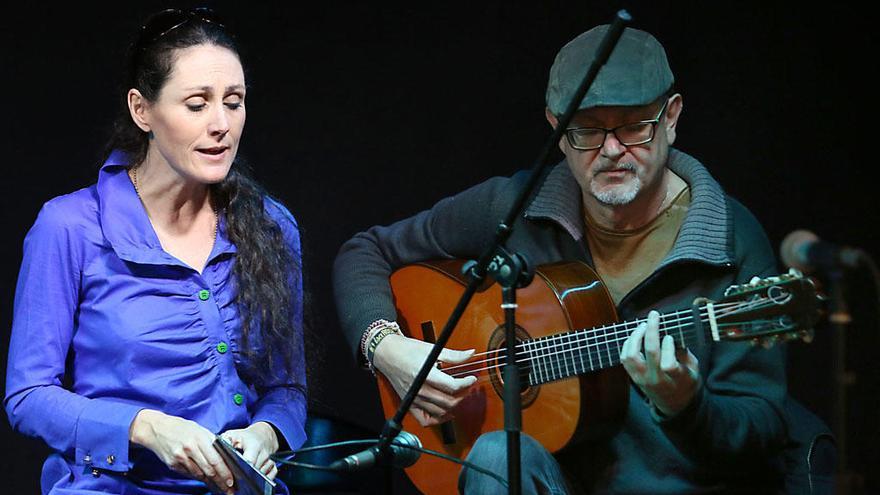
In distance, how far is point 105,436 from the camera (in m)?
2.56

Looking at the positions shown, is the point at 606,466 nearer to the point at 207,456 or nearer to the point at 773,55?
the point at 207,456

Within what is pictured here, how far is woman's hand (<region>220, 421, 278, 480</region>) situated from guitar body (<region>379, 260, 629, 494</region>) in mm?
556

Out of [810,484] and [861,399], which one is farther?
[861,399]

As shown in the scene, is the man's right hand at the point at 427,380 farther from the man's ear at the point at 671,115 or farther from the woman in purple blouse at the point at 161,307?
the man's ear at the point at 671,115

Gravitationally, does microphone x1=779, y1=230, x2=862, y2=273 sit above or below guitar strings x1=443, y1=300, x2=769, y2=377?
above

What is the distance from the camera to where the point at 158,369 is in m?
2.70

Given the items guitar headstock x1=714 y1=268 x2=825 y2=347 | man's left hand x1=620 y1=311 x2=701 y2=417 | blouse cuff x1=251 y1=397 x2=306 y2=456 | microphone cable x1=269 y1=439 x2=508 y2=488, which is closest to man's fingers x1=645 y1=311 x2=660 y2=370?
man's left hand x1=620 y1=311 x2=701 y2=417

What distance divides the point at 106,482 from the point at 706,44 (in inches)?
81.4

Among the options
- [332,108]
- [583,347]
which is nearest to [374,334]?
[583,347]

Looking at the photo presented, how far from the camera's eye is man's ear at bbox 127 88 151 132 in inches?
110

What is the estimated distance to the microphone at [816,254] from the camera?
1.75m

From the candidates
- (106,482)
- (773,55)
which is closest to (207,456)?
(106,482)

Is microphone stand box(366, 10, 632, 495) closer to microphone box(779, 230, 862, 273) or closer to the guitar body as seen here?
microphone box(779, 230, 862, 273)

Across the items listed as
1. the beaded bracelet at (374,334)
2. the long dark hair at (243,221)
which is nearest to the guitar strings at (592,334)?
the beaded bracelet at (374,334)
